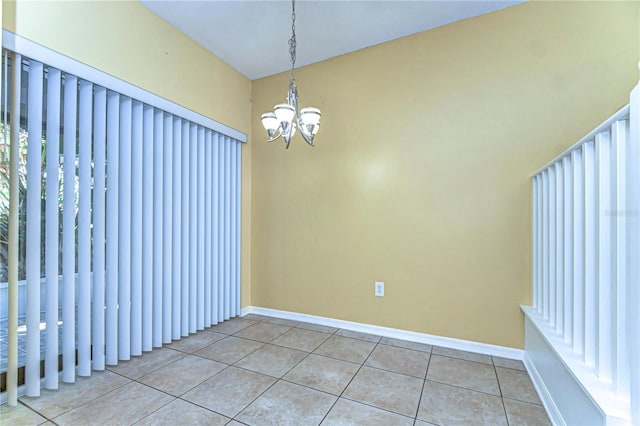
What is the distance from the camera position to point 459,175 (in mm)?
2402

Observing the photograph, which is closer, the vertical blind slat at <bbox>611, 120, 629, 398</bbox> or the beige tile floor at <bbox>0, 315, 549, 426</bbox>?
the vertical blind slat at <bbox>611, 120, 629, 398</bbox>

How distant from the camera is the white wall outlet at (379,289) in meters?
2.69

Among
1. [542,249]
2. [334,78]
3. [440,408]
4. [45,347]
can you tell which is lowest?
[440,408]

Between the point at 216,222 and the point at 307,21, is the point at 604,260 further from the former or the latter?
the point at 216,222

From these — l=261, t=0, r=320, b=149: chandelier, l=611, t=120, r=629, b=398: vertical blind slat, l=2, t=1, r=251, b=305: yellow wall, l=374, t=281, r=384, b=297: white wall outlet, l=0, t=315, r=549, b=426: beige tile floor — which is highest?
l=2, t=1, r=251, b=305: yellow wall

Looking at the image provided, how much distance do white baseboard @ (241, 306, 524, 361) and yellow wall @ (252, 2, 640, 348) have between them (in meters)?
0.06

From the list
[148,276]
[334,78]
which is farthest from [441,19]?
[148,276]

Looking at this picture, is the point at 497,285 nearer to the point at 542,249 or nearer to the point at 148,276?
the point at 542,249

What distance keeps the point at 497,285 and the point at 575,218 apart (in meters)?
0.98

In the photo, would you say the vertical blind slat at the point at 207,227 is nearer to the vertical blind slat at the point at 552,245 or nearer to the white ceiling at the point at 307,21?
the white ceiling at the point at 307,21

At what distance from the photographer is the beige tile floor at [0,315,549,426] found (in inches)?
61.7

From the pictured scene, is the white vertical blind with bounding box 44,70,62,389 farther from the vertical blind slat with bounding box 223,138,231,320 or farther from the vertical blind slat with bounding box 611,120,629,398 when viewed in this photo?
the vertical blind slat with bounding box 611,120,629,398

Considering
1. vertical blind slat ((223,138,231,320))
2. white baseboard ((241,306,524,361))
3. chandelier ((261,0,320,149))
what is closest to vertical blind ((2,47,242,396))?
vertical blind slat ((223,138,231,320))

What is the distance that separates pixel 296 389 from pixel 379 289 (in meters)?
1.18
